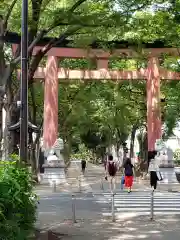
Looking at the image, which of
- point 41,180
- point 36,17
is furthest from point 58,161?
point 36,17

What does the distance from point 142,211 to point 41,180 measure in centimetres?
1536

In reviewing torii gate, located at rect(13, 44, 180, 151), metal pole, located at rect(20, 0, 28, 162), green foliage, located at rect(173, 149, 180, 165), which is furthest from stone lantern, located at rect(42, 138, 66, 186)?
green foliage, located at rect(173, 149, 180, 165)

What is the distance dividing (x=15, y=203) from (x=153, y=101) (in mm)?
27325

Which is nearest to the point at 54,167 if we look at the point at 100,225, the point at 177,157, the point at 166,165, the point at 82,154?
the point at 166,165

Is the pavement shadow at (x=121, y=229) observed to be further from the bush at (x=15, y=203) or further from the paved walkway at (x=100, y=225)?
the bush at (x=15, y=203)

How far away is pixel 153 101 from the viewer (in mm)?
33531

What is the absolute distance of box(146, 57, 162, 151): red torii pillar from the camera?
33.4 metres

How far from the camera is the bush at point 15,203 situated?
6.33 metres

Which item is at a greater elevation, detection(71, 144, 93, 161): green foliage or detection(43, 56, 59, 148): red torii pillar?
detection(43, 56, 59, 148): red torii pillar

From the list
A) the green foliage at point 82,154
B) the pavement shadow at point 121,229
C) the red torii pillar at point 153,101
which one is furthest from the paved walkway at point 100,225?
the green foliage at point 82,154

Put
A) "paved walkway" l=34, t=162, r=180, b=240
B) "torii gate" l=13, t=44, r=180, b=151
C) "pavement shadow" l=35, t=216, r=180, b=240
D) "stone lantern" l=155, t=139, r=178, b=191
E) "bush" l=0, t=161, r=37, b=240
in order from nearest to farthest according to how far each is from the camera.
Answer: "bush" l=0, t=161, r=37, b=240
"pavement shadow" l=35, t=216, r=180, b=240
"paved walkway" l=34, t=162, r=180, b=240
"stone lantern" l=155, t=139, r=178, b=191
"torii gate" l=13, t=44, r=180, b=151

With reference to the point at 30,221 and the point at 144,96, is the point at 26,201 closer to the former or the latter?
the point at 30,221

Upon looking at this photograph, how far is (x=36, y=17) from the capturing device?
1298 cm

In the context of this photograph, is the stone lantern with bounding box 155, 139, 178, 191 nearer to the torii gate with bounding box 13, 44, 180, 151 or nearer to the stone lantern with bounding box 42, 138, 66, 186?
the torii gate with bounding box 13, 44, 180, 151
